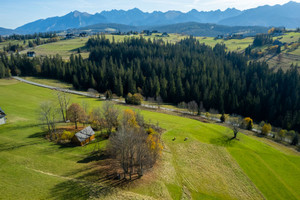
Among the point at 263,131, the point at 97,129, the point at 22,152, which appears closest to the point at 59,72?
the point at 97,129

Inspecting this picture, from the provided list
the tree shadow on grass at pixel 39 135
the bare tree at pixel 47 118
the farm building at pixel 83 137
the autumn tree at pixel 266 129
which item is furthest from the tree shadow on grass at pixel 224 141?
the tree shadow on grass at pixel 39 135

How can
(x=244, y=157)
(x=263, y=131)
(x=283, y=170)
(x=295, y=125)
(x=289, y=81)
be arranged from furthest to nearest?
(x=289, y=81), (x=295, y=125), (x=263, y=131), (x=244, y=157), (x=283, y=170)

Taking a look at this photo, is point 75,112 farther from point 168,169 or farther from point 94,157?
point 168,169

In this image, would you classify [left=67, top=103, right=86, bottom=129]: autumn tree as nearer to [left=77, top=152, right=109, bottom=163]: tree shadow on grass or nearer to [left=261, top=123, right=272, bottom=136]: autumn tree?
[left=77, top=152, right=109, bottom=163]: tree shadow on grass

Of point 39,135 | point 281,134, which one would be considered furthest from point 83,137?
point 281,134

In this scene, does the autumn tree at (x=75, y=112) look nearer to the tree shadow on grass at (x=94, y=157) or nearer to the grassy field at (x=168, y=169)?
the grassy field at (x=168, y=169)

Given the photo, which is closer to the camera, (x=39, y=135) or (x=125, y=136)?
(x=125, y=136)

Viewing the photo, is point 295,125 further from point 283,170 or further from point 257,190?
point 257,190
